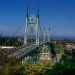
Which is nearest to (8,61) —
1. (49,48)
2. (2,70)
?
(2,70)

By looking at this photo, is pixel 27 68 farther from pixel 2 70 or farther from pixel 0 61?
pixel 2 70

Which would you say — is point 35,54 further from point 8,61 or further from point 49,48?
point 8,61

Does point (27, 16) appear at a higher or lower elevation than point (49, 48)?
higher

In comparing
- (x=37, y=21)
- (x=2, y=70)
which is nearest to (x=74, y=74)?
(x=2, y=70)

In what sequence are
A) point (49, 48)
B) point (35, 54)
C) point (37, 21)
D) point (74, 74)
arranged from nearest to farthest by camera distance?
point (74, 74)
point (35, 54)
point (37, 21)
point (49, 48)

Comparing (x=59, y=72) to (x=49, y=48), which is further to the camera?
(x=49, y=48)

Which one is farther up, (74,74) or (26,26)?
(26,26)

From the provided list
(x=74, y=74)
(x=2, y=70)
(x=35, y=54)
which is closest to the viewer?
(x=74, y=74)

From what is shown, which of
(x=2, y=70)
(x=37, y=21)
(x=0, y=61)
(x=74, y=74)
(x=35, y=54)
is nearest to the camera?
(x=74, y=74)

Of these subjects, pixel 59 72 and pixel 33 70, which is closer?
pixel 59 72
